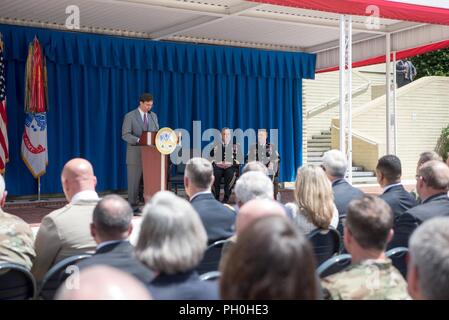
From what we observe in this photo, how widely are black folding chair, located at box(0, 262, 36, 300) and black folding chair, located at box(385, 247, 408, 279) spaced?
167 centimetres

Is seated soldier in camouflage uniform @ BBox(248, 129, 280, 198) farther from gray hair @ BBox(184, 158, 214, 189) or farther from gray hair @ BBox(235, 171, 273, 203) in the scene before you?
gray hair @ BBox(235, 171, 273, 203)

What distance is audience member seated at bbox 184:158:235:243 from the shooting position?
326 centimetres

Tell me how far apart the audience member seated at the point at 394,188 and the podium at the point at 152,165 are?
11.4 ft

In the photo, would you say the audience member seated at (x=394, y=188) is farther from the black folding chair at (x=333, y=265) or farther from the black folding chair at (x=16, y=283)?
the black folding chair at (x=16, y=283)

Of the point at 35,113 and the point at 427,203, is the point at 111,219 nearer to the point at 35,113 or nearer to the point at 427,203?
the point at 427,203

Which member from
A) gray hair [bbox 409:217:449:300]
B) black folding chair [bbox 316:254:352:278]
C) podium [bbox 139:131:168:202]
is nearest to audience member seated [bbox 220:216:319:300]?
gray hair [bbox 409:217:449:300]

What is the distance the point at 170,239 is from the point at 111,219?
1.97ft

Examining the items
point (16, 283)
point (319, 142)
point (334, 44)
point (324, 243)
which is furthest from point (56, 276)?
point (319, 142)

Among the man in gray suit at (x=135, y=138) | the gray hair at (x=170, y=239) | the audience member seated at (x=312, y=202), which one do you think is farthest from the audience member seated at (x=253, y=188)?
the man in gray suit at (x=135, y=138)

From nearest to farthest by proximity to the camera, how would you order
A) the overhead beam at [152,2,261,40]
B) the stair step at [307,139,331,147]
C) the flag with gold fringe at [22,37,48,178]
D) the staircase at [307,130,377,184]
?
the overhead beam at [152,2,261,40] < the flag with gold fringe at [22,37,48,178] < the staircase at [307,130,377,184] < the stair step at [307,139,331,147]

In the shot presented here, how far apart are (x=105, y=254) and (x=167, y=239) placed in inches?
21.5

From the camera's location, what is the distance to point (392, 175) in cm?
420

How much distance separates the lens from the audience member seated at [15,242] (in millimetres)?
2695
